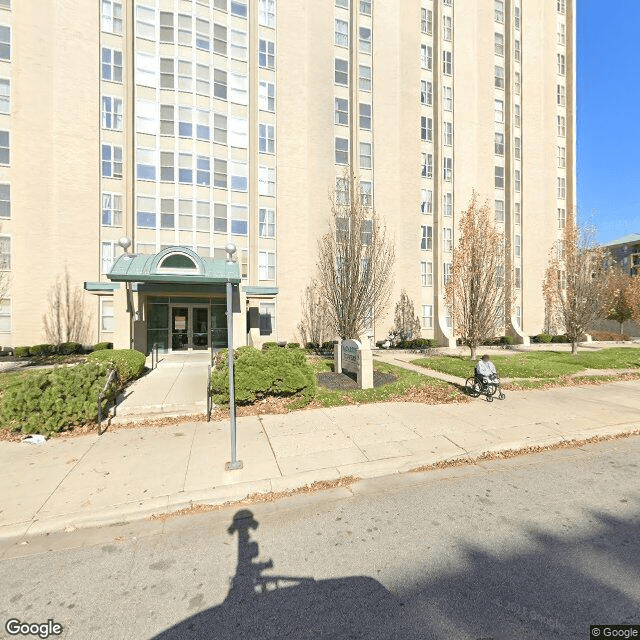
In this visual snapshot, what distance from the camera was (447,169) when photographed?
1046 inches

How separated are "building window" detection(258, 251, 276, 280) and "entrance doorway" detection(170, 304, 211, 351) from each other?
4.60m

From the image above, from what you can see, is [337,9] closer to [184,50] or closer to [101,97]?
[184,50]

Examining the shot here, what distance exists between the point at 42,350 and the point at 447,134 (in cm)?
3230

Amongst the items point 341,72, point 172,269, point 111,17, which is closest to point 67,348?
point 172,269

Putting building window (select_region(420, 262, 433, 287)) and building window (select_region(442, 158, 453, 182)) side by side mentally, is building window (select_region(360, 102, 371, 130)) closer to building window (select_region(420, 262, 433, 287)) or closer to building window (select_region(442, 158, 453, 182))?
building window (select_region(442, 158, 453, 182))

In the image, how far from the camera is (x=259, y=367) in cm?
843

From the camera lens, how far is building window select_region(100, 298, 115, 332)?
65.6 ft

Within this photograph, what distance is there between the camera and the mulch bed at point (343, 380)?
10586mm

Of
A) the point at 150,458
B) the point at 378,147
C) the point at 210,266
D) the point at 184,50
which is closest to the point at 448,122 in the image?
the point at 378,147

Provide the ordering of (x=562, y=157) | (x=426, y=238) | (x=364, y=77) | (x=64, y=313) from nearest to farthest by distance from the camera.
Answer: (x=64, y=313) → (x=364, y=77) → (x=426, y=238) → (x=562, y=157)

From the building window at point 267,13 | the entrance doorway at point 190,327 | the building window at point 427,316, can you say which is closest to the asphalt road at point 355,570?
the entrance doorway at point 190,327

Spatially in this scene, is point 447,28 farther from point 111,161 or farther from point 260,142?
point 111,161

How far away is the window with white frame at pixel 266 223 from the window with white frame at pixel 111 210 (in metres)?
8.73

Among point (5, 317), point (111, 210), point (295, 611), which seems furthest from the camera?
point (111, 210)
